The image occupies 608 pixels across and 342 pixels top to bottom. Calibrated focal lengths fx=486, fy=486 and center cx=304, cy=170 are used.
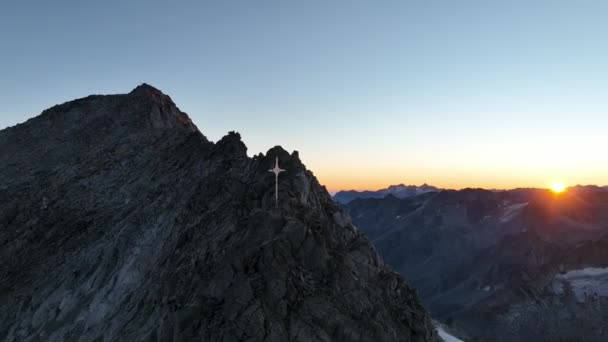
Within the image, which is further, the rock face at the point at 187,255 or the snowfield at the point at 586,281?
the snowfield at the point at 586,281

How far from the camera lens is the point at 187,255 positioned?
31.2m

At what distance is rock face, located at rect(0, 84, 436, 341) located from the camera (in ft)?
84.2

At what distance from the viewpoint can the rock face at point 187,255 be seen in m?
25.7

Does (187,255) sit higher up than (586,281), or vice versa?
(187,255)

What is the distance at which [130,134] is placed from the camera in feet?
201

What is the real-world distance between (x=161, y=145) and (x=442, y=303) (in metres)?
163

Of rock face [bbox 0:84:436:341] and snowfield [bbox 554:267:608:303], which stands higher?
rock face [bbox 0:84:436:341]

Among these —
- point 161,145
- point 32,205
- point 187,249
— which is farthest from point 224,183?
point 32,205

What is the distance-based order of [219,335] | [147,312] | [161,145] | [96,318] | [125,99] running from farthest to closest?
[125,99] → [161,145] → [96,318] → [147,312] → [219,335]

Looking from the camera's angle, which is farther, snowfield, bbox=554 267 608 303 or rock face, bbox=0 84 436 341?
snowfield, bbox=554 267 608 303

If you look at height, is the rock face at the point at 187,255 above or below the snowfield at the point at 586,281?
above

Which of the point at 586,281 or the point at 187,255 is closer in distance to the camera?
the point at 187,255

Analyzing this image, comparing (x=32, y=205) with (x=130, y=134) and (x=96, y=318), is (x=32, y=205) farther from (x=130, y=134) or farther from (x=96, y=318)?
(x=96, y=318)

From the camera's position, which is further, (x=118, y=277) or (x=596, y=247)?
(x=596, y=247)
